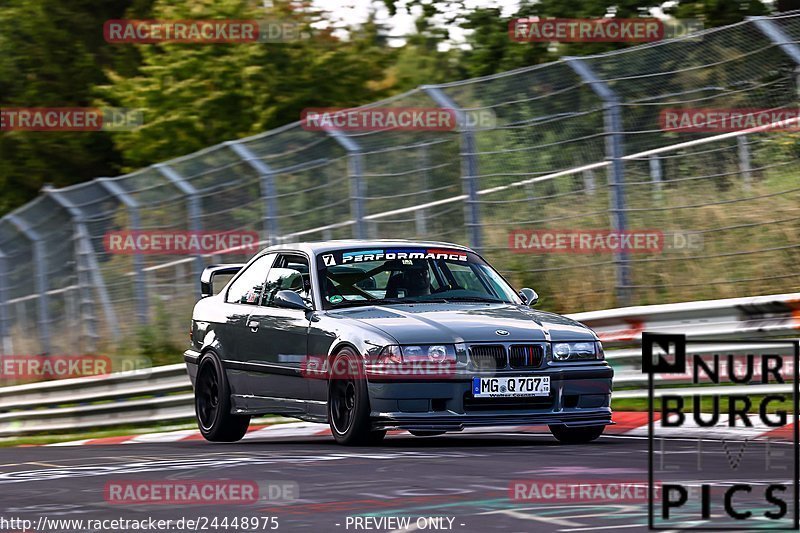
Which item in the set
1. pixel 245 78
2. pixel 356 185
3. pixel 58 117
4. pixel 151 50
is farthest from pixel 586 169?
pixel 58 117

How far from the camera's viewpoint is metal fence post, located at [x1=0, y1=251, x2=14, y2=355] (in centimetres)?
2359

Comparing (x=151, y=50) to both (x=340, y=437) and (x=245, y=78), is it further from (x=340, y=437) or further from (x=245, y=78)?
(x=340, y=437)

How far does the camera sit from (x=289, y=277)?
11.5 metres

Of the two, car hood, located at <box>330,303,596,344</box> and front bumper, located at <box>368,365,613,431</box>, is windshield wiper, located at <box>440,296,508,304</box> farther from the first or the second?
front bumper, located at <box>368,365,613,431</box>

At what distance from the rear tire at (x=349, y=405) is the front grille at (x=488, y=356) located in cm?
71

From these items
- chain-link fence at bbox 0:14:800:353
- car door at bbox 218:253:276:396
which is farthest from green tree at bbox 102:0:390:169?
car door at bbox 218:253:276:396

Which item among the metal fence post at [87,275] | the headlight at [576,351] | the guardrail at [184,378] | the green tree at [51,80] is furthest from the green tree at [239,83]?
the headlight at [576,351]

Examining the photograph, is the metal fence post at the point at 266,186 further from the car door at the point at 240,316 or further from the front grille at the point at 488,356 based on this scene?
the front grille at the point at 488,356

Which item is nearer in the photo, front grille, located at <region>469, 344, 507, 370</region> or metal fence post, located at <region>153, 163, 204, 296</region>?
front grille, located at <region>469, 344, 507, 370</region>

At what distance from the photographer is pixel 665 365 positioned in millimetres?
5199

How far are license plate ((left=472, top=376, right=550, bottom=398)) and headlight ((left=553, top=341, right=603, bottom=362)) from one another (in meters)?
0.19

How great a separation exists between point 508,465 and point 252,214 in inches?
384

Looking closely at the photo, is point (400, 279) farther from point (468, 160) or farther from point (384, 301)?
point (468, 160)

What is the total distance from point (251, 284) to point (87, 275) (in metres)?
9.91
